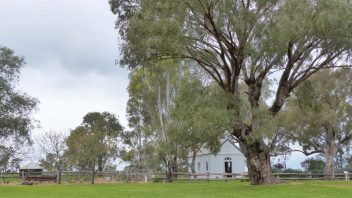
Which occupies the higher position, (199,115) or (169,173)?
(199,115)

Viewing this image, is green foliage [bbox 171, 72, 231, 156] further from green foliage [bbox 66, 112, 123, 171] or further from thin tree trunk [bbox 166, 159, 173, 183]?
green foliage [bbox 66, 112, 123, 171]

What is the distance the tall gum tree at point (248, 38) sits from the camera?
20688 mm

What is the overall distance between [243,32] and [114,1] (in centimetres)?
778

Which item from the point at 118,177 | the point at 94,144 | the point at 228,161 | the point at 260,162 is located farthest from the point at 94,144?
the point at 260,162

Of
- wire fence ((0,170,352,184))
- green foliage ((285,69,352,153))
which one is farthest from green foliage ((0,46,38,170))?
green foliage ((285,69,352,153))

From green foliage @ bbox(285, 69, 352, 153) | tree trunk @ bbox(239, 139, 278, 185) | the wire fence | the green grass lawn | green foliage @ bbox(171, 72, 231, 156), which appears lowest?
the green grass lawn

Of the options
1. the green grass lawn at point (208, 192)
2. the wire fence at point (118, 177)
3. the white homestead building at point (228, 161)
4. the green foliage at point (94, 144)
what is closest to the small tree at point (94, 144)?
the green foliage at point (94, 144)

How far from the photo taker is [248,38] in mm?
22875

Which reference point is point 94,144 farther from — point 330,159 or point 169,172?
point 330,159

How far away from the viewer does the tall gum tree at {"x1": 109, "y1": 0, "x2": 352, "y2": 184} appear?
20.7 m

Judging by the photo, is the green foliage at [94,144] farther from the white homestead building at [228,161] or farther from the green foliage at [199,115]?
the green foliage at [199,115]

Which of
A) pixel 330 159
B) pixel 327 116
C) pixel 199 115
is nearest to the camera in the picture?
pixel 199 115

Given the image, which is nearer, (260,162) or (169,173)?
(260,162)

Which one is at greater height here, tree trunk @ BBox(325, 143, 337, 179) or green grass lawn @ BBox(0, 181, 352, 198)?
tree trunk @ BBox(325, 143, 337, 179)
